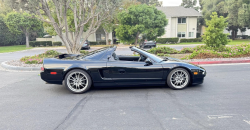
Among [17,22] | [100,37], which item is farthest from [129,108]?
[100,37]

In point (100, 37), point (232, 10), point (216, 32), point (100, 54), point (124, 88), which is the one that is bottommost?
point (124, 88)

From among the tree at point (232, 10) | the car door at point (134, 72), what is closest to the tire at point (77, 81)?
the car door at point (134, 72)

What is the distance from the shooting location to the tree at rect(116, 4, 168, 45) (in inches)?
806

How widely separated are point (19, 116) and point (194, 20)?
37994mm

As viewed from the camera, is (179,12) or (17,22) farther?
(179,12)

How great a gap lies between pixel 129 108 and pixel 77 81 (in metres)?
1.75

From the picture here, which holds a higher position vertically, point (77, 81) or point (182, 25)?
point (182, 25)

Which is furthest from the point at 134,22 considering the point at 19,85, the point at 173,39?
the point at 19,85

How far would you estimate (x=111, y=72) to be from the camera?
4.98 meters

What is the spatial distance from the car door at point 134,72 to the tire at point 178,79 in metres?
0.27

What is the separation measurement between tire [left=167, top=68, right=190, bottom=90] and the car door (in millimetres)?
273

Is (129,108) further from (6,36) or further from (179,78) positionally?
(6,36)

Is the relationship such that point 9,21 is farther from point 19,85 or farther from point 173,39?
point 19,85

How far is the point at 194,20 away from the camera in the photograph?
3697 cm
